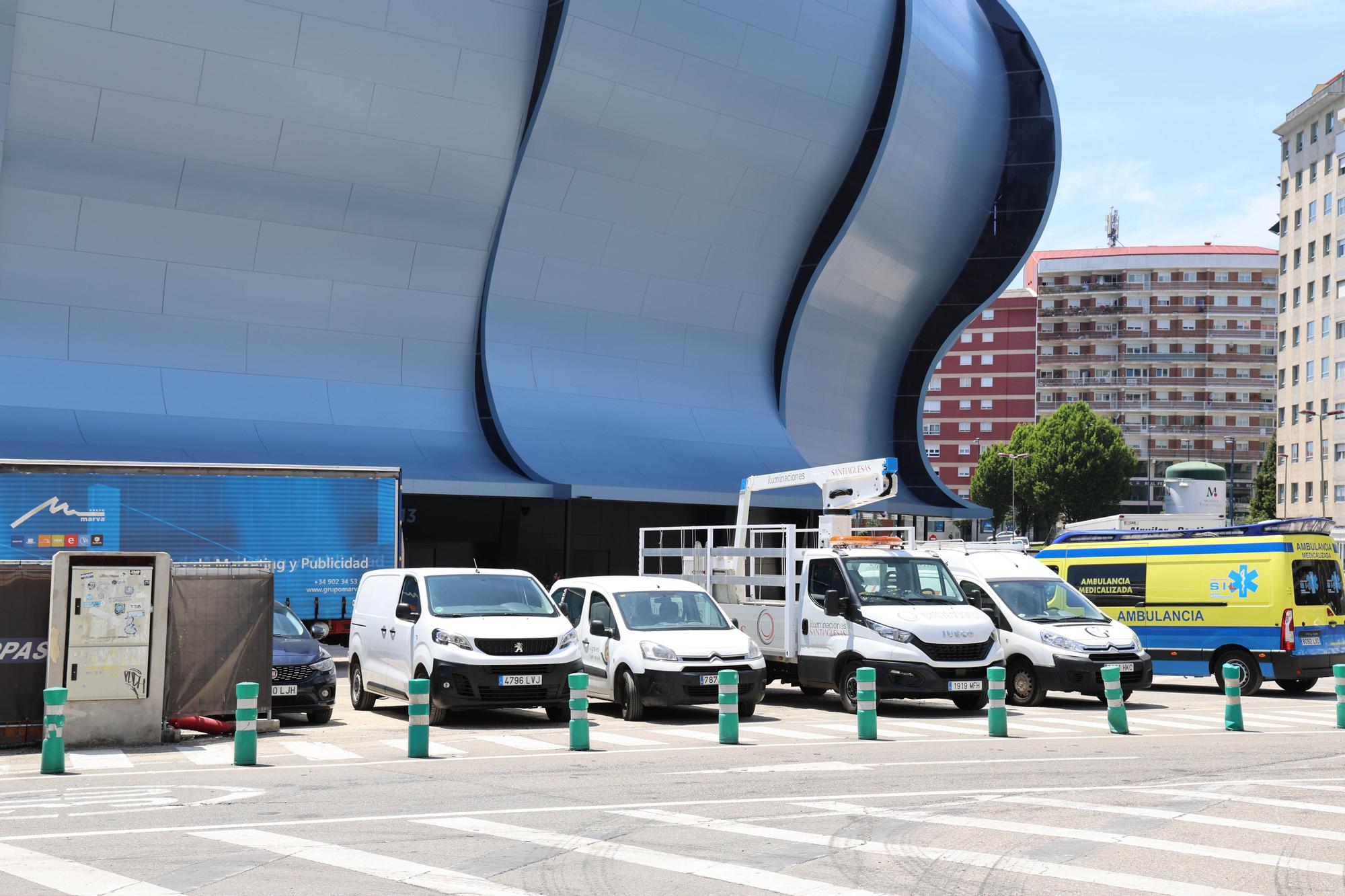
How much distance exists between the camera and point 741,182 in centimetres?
3866

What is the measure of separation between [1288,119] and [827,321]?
188ft

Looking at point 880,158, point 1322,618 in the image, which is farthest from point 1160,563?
point 880,158

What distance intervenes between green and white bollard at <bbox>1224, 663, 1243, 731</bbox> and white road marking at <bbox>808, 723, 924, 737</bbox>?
11.3ft

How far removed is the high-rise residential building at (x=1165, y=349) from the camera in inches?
4599

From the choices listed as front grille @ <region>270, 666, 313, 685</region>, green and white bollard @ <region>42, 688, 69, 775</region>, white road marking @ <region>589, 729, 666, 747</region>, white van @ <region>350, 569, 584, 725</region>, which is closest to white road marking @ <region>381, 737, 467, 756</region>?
white van @ <region>350, 569, 584, 725</region>

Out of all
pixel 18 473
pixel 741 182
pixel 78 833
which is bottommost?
pixel 78 833

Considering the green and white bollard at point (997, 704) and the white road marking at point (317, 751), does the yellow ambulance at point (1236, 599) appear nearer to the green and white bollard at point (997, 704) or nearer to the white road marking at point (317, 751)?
the green and white bollard at point (997, 704)

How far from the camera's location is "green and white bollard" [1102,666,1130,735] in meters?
15.6

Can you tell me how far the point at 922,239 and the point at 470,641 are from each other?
3223 cm

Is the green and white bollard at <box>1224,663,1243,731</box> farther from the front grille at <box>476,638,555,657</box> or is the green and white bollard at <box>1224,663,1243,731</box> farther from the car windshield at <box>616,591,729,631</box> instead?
the front grille at <box>476,638,555,657</box>

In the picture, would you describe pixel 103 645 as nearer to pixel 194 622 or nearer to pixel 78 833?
pixel 194 622

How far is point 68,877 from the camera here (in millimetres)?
7598

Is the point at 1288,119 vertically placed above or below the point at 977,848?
above

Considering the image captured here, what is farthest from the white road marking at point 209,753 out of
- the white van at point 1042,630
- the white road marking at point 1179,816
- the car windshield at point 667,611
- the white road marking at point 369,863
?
the white van at point 1042,630
